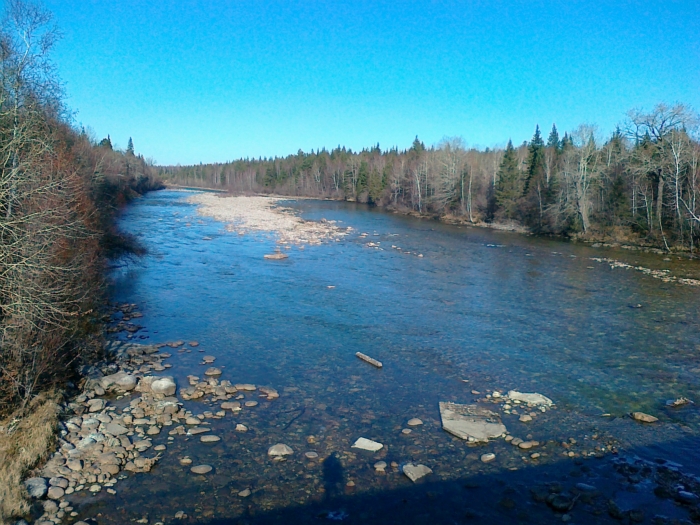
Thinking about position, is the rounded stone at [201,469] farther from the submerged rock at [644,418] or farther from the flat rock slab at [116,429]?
the submerged rock at [644,418]

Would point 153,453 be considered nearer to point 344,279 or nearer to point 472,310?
point 472,310

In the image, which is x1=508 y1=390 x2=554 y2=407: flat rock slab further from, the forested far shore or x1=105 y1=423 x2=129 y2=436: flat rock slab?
the forested far shore

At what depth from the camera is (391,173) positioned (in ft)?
251

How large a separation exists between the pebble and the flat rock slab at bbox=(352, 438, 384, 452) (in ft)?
5.59

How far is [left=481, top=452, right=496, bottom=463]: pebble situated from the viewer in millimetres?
7965

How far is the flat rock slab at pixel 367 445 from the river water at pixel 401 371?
139 mm

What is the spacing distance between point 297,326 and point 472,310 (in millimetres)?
6611

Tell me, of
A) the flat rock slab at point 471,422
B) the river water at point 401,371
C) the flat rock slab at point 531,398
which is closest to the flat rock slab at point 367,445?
the river water at point 401,371

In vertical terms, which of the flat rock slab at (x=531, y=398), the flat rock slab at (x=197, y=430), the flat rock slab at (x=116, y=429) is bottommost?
the flat rock slab at (x=197, y=430)

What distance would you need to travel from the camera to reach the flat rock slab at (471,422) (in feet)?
28.6

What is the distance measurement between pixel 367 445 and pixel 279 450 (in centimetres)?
150

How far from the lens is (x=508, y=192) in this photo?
51844mm

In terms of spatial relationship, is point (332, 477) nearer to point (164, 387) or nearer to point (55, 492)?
point (55, 492)

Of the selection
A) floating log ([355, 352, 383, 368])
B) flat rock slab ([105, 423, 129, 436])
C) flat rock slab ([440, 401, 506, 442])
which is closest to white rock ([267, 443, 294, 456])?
flat rock slab ([105, 423, 129, 436])
